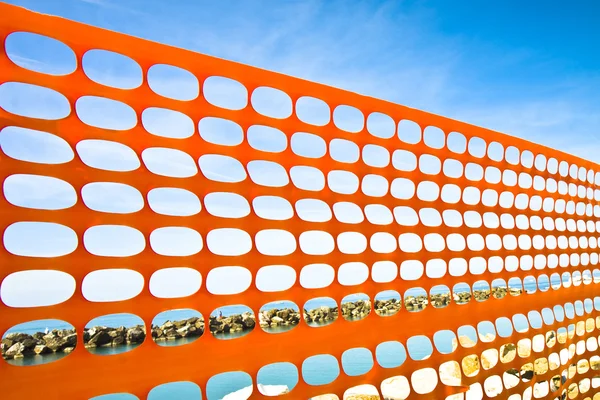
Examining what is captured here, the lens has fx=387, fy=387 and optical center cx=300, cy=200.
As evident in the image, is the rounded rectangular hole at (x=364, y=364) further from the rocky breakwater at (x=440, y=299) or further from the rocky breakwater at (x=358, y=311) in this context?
the rocky breakwater at (x=440, y=299)

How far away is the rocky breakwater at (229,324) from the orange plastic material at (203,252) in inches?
4.4

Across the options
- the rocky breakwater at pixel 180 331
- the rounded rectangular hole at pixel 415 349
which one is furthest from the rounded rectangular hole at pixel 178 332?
the rounded rectangular hole at pixel 415 349

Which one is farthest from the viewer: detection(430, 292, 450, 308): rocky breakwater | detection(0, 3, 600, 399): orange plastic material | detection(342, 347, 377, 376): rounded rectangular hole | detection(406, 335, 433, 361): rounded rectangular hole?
detection(430, 292, 450, 308): rocky breakwater

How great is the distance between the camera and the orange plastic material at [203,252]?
1300 millimetres

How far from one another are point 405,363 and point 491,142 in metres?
1.63

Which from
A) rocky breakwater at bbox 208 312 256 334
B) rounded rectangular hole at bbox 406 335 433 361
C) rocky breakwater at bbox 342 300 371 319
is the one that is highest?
rocky breakwater at bbox 342 300 371 319

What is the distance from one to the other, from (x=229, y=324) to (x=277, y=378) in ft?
2.60

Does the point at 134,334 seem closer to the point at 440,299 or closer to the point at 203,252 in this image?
the point at 203,252

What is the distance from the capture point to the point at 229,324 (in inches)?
96.1

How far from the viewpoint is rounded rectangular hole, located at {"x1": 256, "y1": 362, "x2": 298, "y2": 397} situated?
66.8 inches

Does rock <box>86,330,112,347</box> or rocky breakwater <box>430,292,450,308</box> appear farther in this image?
rocky breakwater <box>430,292,450,308</box>

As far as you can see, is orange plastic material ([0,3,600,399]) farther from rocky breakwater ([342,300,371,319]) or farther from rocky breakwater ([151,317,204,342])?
rocky breakwater ([151,317,204,342])

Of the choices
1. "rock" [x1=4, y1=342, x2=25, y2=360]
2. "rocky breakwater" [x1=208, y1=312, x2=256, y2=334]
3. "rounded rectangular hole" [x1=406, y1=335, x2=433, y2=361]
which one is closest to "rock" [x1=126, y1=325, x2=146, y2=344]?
"rock" [x1=4, y1=342, x2=25, y2=360]

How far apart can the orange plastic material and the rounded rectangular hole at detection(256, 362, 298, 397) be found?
0.07 metres
